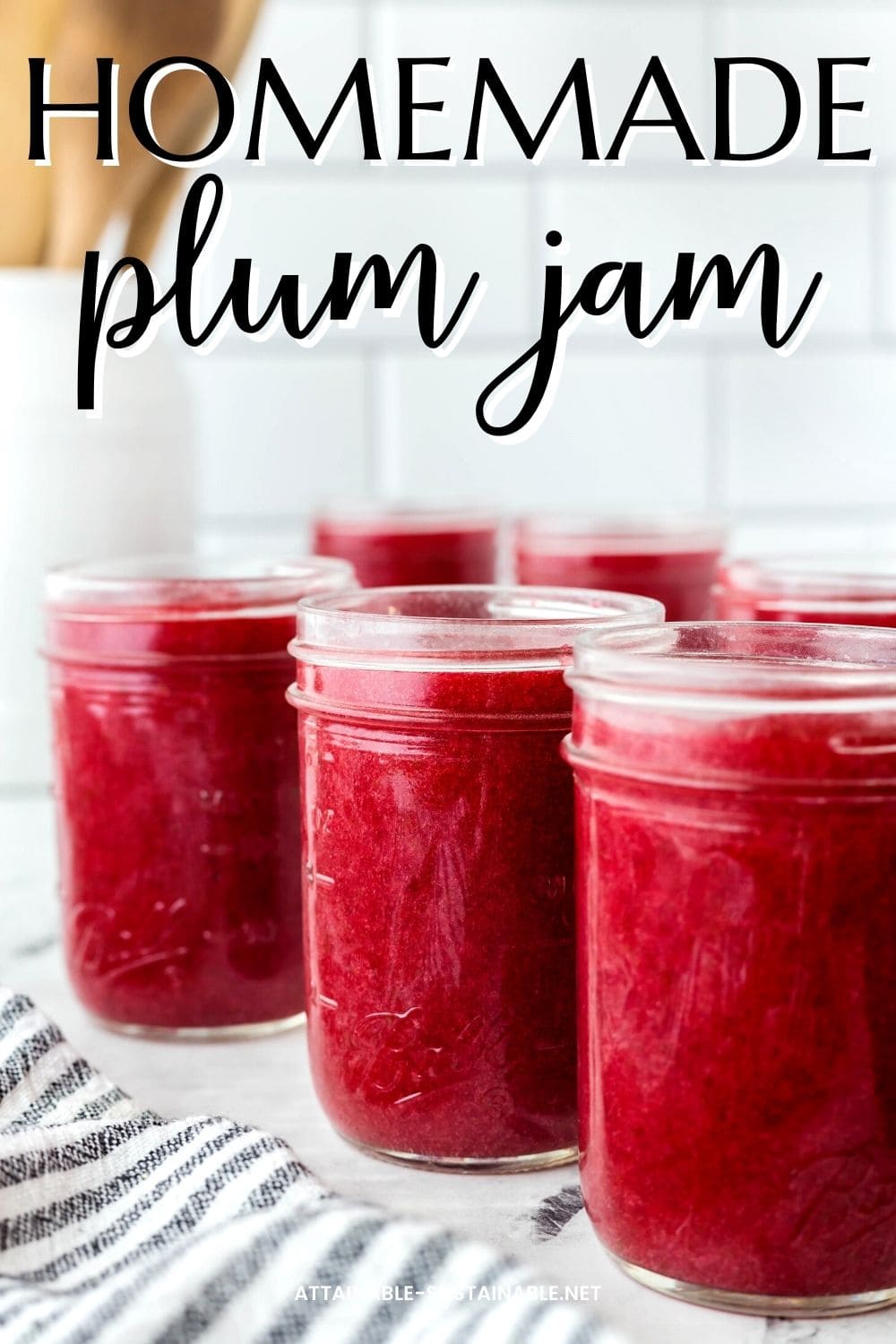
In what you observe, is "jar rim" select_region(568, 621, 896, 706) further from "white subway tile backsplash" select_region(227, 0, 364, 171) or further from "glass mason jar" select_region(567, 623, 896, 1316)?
"white subway tile backsplash" select_region(227, 0, 364, 171)

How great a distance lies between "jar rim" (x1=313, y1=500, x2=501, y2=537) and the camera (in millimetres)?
1064

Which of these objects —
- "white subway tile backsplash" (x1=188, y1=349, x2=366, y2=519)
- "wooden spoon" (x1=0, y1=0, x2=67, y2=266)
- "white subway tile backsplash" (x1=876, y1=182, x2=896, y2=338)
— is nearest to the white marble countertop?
"wooden spoon" (x1=0, y1=0, x2=67, y2=266)

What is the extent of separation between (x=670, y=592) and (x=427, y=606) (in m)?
0.31

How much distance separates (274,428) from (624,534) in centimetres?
56

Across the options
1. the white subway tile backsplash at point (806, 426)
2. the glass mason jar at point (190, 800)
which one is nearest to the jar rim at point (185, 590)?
the glass mason jar at point (190, 800)

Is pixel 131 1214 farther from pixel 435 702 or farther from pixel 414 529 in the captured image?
pixel 414 529

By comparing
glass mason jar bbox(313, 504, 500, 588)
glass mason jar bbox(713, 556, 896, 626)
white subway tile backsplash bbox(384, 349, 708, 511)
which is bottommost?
glass mason jar bbox(713, 556, 896, 626)

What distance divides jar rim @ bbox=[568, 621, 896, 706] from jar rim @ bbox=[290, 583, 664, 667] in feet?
0.06

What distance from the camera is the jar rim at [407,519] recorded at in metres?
1.06

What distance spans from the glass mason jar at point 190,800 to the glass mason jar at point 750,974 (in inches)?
10.0

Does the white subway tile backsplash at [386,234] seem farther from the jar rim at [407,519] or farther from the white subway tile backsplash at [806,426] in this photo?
the jar rim at [407,519]

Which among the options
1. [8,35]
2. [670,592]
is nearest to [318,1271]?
[670,592]

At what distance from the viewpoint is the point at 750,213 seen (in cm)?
145

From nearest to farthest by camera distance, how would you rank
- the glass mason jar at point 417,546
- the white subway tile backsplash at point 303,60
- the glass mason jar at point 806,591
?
the glass mason jar at point 806,591, the glass mason jar at point 417,546, the white subway tile backsplash at point 303,60
